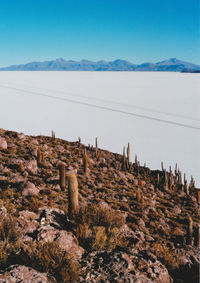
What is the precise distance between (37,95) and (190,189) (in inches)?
1772

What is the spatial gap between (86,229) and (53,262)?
139 cm

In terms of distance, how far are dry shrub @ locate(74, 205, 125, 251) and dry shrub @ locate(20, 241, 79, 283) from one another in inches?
38.8

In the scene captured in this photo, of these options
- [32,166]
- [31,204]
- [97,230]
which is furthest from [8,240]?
[32,166]

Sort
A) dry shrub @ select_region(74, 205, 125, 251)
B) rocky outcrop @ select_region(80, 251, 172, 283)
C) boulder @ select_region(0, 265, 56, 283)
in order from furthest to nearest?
1. dry shrub @ select_region(74, 205, 125, 251)
2. rocky outcrop @ select_region(80, 251, 172, 283)
3. boulder @ select_region(0, 265, 56, 283)

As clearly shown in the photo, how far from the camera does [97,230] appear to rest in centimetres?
492

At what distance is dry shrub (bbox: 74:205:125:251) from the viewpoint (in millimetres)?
4788

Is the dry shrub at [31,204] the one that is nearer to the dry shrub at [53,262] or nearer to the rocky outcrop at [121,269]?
the dry shrub at [53,262]

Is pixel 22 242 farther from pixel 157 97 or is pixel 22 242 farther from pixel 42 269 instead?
pixel 157 97

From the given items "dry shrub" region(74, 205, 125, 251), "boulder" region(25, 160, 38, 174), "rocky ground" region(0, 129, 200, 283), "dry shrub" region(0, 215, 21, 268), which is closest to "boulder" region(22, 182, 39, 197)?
"rocky ground" region(0, 129, 200, 283)

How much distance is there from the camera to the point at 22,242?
4297 mm

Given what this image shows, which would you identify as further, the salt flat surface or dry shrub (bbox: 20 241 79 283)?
the salt flat surface

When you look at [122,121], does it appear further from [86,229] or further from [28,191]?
[86,229]

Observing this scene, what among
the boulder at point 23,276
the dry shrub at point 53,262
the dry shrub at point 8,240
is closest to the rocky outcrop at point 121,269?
the dry shrub at point 53,262

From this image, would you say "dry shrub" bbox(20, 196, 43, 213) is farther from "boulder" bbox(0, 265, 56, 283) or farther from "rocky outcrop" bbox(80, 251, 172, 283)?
"boulder" bbox(0, 265, 56, 283)
